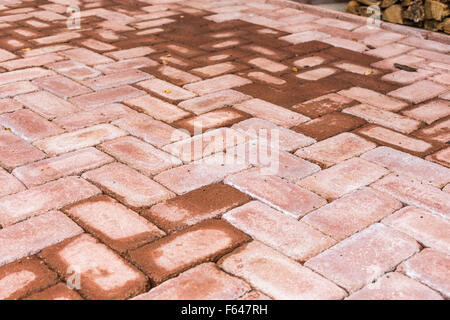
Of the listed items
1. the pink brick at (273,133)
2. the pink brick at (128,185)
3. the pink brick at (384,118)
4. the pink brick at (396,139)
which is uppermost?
the pink brick at (384,118)

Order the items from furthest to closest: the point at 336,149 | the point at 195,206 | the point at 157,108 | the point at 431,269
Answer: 1. the point at 157,108
2. the point at 336,149
3. the point at 195,206
4. the point at 431,269

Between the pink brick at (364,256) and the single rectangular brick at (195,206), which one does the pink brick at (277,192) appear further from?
the pink brick at (364,256)

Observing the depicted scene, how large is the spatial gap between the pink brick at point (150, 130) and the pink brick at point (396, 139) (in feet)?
3.33

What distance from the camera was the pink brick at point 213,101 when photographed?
334 cm

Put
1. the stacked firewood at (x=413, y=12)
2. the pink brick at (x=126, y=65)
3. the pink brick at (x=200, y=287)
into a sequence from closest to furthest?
1. the pink brick at (x=200, y=287)
2. the pink brick at (x=126, y=65)
3. the stacked firewood at (x=413, y=12)

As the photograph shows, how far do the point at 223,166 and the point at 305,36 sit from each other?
95.3 inches

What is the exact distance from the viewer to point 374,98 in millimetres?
3535

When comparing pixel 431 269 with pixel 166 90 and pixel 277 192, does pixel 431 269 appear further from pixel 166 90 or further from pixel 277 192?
pixel 166 90

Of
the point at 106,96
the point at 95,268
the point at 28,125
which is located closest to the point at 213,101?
the point at 106,96

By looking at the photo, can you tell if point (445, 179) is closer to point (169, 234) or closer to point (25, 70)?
point (169, 234)

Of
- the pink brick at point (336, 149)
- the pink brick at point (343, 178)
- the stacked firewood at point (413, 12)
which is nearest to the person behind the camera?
the pink brick at point (343, 178)

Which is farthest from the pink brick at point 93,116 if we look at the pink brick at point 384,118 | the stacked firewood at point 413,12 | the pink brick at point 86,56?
the stacked firewood at point 413,12

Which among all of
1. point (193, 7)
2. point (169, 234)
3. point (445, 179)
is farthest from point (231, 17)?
point (169, 234)

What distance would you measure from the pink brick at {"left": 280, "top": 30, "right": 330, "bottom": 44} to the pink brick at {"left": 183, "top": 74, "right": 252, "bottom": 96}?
1.02 metres
